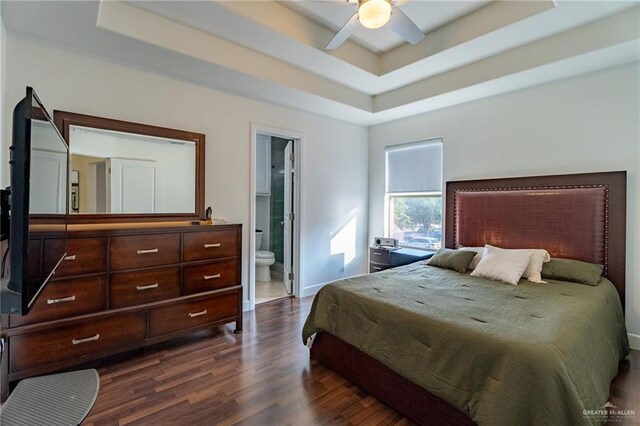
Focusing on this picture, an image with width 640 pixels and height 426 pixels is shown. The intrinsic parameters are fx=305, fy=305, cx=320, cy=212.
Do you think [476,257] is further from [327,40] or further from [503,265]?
[327,40]

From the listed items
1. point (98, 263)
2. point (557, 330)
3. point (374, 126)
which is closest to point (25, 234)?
point (98, 263)

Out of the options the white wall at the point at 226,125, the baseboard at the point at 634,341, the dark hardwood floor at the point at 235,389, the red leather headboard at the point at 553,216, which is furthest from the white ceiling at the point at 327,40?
the dark hardwood floor at the point at 235,389

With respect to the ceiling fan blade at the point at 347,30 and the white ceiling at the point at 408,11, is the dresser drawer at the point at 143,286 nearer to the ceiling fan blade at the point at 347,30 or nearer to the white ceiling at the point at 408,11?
the ceiling fan blade at the point at 347,30

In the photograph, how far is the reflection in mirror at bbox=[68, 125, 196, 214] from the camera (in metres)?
2.61

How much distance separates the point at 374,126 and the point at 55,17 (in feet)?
12.9

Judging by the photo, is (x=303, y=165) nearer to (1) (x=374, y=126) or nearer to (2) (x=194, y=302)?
(1) (x=374, y=126)

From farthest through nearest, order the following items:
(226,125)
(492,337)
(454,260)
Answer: (226,125)
(454,260)
(492,337)

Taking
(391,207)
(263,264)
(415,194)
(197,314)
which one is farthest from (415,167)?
(197,314)

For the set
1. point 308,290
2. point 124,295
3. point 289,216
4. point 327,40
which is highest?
point 327,40

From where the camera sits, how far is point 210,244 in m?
2.85

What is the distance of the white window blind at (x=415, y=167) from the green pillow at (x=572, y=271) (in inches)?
65.1

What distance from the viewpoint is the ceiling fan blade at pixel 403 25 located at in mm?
2143

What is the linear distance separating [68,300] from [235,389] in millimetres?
1353

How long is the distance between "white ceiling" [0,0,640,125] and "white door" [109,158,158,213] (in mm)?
939
